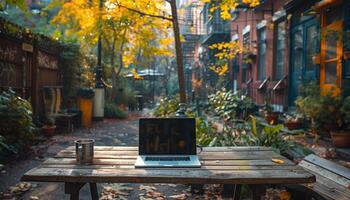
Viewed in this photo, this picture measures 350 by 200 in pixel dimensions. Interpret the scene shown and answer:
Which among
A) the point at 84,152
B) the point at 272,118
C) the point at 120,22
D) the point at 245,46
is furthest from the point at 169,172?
the point at 245,46

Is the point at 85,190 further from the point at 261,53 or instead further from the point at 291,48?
the point at 261,53

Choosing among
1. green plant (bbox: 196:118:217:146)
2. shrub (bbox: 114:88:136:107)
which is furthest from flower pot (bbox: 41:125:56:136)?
shrub (bbox: 114:88:136:107)

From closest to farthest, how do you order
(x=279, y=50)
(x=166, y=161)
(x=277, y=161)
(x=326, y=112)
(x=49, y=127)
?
1. (x=166, y=161)
2. (x=277, y=161)
3. (x=326, y=112)
4. (x=49, y=127)
5. (x=279, y=50)

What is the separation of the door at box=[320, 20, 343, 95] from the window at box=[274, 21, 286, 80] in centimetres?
275

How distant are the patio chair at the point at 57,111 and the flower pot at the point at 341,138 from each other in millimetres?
6383

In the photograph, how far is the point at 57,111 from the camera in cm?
988

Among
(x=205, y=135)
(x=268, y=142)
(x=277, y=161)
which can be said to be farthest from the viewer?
(x=205, y=135)

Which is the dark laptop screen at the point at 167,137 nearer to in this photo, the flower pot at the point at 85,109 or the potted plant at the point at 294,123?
the potted plant at the point at 294,123

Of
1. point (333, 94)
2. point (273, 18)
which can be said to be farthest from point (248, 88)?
point (333, 94)

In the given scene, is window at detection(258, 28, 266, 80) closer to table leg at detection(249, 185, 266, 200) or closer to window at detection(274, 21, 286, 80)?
window at detection(274, 21, 286, 80)

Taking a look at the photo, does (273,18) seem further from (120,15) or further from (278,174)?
(278,174)

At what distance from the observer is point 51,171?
A: 92.3 inches

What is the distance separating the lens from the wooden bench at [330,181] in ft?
9.89

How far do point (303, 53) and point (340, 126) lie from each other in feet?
11.5
